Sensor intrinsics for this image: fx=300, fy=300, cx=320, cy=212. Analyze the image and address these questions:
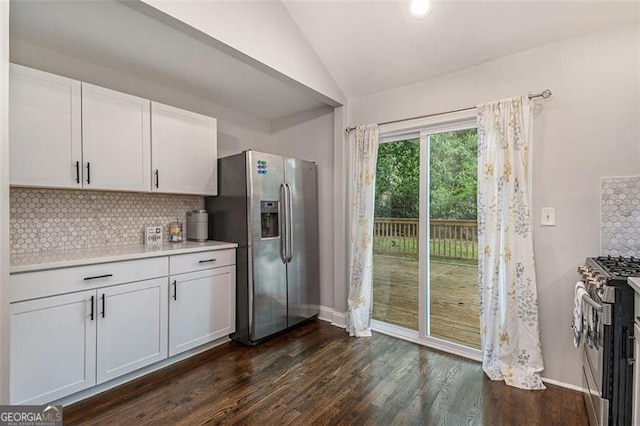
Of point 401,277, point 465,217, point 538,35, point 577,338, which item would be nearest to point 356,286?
point 401,277

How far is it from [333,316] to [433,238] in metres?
1.40

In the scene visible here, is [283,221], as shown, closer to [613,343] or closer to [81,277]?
[81,277]

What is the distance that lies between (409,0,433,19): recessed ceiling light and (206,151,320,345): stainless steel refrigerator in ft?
5.40

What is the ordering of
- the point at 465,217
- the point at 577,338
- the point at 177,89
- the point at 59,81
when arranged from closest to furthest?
the point at 577,338 < the point at 59,81 < the point at 465,217 < the point at 177,89

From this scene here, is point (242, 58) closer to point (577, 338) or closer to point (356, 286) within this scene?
point (356, 286)

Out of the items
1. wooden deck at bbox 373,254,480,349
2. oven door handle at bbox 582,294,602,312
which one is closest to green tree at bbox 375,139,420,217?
wooden deck at bbox 373,254,480,349

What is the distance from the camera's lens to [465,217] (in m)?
2.65

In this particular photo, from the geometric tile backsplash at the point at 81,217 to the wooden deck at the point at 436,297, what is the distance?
2.27m

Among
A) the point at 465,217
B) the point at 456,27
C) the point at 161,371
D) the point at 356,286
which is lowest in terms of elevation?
the point at 161,371

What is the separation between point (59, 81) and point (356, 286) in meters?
2.91

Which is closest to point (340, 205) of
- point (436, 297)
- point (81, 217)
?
point (436, 297)

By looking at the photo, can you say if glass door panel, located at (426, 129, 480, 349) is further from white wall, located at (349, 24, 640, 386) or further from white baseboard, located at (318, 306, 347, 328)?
white baseboard, located at (318, 306, 347, 328)

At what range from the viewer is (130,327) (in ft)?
7.04

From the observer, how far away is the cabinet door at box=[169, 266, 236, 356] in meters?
2.42
